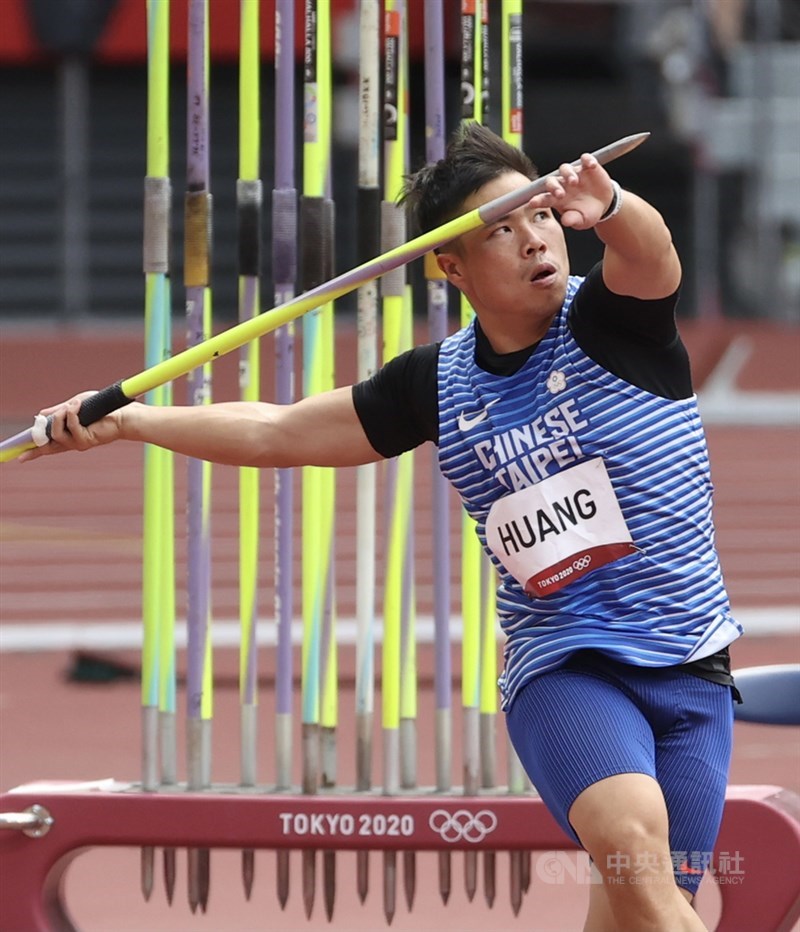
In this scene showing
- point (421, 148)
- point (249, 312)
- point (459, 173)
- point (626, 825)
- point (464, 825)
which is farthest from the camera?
point (421, 148)

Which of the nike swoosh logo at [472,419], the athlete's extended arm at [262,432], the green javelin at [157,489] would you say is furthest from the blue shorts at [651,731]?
the green javelin at [157,489]

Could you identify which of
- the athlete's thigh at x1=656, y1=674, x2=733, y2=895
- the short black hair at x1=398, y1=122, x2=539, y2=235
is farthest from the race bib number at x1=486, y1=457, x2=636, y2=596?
the short black hair at x1=398, y1=122, x2=539, y2=235

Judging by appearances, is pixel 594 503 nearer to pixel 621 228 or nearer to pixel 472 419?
pixel 472 419

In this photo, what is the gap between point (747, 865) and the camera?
3676mm

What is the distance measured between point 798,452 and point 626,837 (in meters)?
11.6

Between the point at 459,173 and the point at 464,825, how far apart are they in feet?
5.24

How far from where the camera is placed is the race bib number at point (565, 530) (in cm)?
271

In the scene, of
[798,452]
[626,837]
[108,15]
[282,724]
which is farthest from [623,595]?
[108,15]

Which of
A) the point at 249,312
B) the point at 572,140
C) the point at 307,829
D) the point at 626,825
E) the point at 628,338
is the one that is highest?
the point at 572,140

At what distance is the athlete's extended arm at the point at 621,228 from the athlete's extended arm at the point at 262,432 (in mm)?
596

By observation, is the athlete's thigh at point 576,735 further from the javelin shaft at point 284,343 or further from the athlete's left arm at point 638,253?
Result: the javelin shaft at point 284,343

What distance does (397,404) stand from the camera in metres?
2.99

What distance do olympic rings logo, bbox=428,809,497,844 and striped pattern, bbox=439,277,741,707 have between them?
3.42 ft

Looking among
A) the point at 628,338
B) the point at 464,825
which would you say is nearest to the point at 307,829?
the point at 464,825
